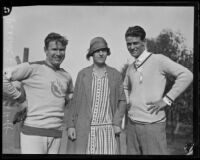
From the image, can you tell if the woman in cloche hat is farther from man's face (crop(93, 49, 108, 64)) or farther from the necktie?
the necktie

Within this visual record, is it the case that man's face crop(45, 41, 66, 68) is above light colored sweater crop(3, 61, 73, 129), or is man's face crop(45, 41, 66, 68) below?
above

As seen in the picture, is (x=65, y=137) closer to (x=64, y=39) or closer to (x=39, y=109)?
(x=39, y=109)

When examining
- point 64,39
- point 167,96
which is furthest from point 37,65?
point 167,96

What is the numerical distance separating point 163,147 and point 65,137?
1138mm

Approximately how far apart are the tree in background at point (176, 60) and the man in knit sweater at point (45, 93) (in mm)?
747

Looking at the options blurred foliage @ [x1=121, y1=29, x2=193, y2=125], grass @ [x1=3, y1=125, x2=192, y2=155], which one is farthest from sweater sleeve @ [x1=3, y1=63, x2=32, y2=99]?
blurred foliage @ [x1=121, y1=29, x2=193, y2=125]

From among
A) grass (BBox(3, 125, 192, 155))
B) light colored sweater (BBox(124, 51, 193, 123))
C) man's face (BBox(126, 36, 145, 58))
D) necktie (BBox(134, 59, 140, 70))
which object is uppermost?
man's face (BBox(126, 36, 145, 58))

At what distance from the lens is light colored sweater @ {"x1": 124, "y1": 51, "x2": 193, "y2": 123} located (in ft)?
25.3

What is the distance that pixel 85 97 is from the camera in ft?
25.4

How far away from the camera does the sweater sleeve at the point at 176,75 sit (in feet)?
25.4

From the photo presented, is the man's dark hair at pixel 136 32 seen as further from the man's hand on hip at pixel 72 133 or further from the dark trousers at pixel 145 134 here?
the man's hand on hip at pixel 72 133

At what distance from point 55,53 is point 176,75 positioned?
4.65ft

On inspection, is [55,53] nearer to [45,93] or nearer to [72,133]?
[45,93]

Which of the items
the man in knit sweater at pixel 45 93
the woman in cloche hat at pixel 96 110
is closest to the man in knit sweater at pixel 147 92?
the woman in cloche hat at pixel 96 110
